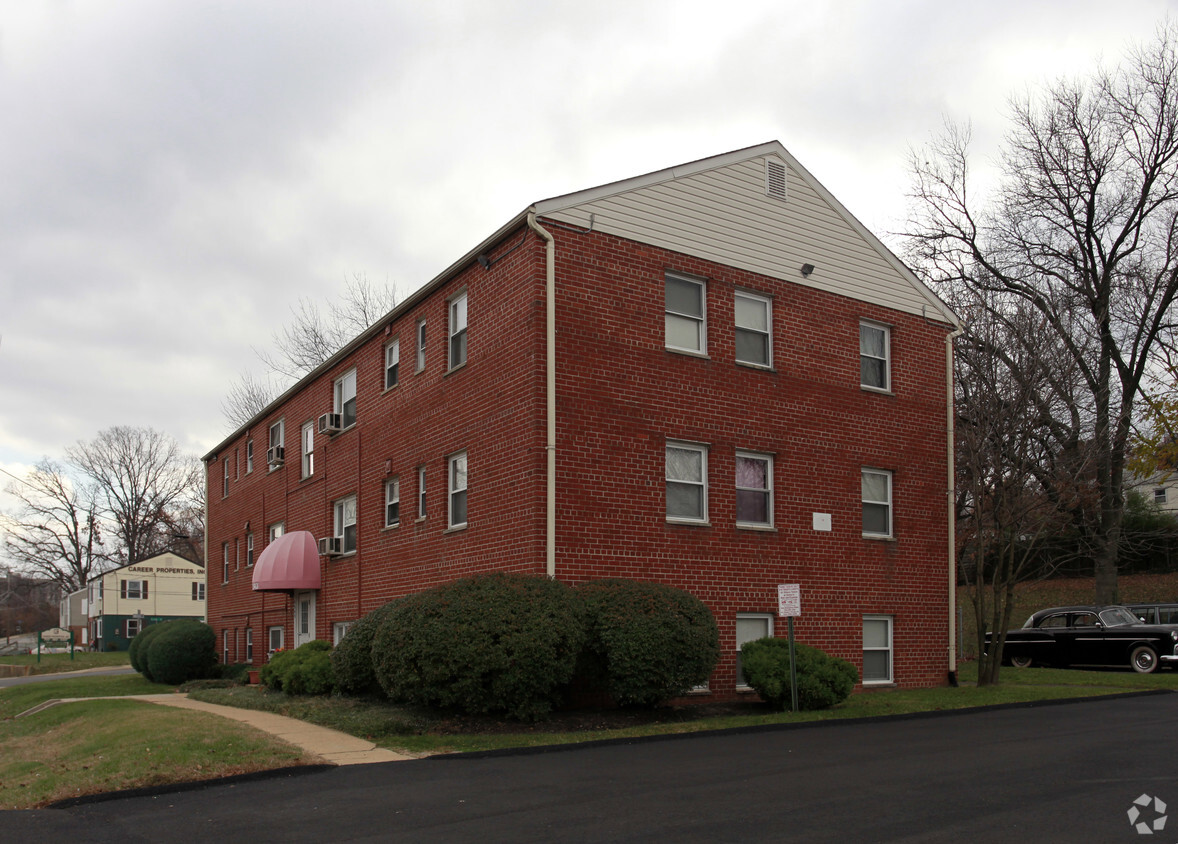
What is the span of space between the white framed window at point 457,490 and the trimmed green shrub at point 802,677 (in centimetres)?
550

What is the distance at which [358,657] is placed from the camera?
16.2 metres

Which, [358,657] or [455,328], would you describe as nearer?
[358,657]

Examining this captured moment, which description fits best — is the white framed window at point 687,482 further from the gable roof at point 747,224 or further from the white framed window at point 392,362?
the white framed window at point 392,362

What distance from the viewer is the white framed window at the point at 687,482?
56.9 feet

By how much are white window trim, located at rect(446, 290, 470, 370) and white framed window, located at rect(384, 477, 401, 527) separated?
3134 millimetres

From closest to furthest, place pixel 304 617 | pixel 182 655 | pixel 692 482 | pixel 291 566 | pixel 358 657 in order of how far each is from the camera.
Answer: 1. pixel 358 657
2. pixel 692 482
3. pixel 291 566
4. pixel 304 617
5. pixel 182 655

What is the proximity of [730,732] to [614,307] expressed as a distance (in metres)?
7.05

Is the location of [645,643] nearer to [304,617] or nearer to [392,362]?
[392,362]

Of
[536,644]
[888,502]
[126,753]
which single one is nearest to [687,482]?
[888,502]


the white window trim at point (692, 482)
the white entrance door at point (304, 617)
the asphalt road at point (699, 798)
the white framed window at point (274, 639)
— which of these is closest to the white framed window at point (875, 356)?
the white window trim at point (692, 482)

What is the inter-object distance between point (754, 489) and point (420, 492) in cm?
630

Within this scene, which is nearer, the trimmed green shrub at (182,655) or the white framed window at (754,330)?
the white framed window at (754,330)

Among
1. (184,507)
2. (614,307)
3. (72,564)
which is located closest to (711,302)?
(614,307)

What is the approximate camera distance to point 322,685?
58.5 ft
